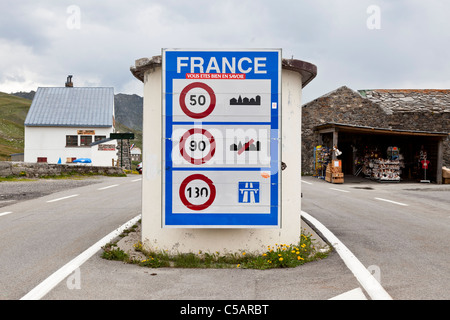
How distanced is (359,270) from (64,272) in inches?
136

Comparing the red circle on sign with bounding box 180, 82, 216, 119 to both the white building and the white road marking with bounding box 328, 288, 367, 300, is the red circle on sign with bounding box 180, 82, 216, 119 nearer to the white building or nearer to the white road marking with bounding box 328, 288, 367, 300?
the white road marking with bounding box 328, 288, 367, 300

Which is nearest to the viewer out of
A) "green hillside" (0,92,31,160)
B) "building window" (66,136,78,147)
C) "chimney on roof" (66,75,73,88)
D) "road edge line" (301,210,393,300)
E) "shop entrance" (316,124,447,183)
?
"road edge line" (301,210,393,300)

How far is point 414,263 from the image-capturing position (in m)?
5.25

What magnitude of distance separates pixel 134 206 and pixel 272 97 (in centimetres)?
696

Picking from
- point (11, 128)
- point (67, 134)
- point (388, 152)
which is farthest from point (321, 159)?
point (11, 128)

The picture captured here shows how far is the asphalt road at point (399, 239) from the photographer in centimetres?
436

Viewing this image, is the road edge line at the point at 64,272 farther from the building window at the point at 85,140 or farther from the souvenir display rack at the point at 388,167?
the building window at the point at 85,140

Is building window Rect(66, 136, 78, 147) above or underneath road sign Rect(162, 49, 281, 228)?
above

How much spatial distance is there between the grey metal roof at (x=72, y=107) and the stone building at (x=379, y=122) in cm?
2167

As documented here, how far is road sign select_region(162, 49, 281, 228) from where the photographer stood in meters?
5.05

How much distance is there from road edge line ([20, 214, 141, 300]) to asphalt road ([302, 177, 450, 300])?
11.2ft

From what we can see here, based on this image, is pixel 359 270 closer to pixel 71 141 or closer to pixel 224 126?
pixel 224 126

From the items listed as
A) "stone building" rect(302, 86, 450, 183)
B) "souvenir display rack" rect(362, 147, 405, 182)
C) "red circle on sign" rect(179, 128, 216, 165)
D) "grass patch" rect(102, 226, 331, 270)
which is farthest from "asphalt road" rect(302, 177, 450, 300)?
"stone building" rect(302, 86, 450, 183)
